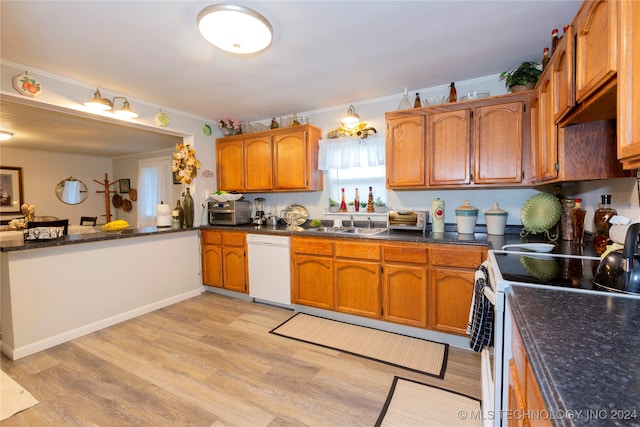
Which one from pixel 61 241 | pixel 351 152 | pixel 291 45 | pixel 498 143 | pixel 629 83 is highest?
pixel 291 45

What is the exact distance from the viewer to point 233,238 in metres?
3.46

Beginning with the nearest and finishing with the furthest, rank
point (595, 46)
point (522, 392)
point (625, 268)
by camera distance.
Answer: point (522, 392), point (625, 268), point (595, 46)

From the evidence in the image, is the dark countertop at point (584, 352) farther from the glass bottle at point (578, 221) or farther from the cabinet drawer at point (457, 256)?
the glass bottle at point (578, 221)

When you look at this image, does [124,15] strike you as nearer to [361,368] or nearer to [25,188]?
[361,368]

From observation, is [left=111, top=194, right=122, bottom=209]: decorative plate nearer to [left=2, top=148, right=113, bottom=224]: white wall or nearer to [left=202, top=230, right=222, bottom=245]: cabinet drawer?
[left=2, top=148, right=113, bottom=224]: white wall

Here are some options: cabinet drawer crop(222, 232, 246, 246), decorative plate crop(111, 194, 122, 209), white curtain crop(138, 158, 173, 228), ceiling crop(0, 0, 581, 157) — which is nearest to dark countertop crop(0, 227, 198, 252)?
cabinet drawer crop(222, 232, 246, 246)

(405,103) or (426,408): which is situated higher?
(405,103)

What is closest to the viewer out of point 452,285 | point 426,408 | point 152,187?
point 426,408

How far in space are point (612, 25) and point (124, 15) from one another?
8.03ft

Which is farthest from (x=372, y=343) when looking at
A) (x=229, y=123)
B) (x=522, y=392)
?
(x=229, y=123)

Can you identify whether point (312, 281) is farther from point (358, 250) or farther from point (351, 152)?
point (351, 152)

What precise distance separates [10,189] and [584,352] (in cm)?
807

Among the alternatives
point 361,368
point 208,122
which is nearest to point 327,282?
point 361,368

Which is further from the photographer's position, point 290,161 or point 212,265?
point 212,265
